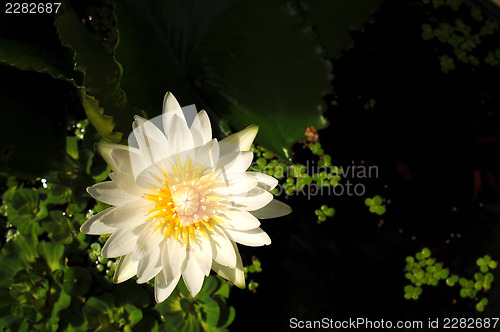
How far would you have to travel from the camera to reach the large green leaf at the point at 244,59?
1209mm

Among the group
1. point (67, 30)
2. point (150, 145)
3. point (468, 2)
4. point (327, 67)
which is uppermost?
point (67, 30)

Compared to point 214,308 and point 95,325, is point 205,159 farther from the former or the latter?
point 95,325

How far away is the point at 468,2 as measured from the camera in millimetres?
1868

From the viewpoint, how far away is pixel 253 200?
78cm

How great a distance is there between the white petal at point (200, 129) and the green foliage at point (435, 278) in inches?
48.9

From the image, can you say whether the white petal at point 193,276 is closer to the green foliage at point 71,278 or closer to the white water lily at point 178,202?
the white water lily at point 178,202

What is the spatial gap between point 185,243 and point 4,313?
897 millimetres

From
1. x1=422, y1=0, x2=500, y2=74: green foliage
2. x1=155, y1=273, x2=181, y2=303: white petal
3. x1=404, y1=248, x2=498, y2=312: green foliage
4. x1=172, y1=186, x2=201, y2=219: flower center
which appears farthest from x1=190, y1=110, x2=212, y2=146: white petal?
x1=422, y1=0, x2=500, y2=74: green foliage

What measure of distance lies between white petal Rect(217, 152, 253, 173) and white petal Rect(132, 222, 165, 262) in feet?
0.68

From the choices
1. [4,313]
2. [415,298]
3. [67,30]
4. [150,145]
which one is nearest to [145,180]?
[150,145]

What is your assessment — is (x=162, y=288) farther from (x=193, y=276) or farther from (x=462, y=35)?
(x=462, y=35)

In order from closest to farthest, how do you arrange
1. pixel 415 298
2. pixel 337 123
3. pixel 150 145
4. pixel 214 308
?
pixel 150 145 < pixel 214 308 < pixel 415 298 < pixel 337 123

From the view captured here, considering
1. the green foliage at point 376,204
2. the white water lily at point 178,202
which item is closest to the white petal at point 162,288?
the white water lily at point 178,202

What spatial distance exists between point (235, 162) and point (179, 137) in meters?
0.14
